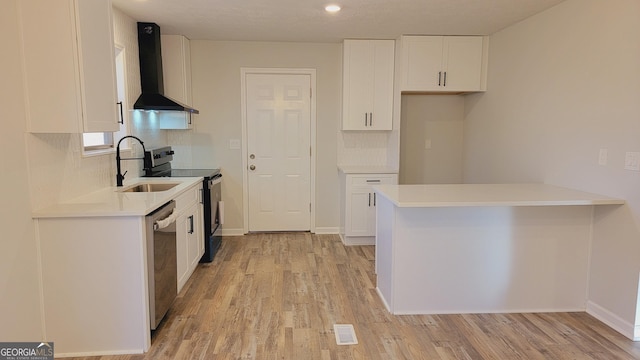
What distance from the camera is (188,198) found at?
346cm

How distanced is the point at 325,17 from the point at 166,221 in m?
2.34

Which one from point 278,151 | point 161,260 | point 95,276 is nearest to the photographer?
point 95,276

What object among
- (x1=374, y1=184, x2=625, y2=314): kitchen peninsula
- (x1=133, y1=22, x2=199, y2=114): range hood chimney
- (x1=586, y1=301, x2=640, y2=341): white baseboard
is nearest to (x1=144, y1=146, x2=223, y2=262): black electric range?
(x1=133, y1=22, x2=199, y2=114): range hood chimney

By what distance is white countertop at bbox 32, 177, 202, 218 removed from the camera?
7.57 feet

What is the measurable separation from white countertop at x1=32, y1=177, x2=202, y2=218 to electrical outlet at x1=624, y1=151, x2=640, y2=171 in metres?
3.02

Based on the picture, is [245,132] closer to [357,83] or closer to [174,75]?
[174,75]

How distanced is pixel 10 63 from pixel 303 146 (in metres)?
3.27

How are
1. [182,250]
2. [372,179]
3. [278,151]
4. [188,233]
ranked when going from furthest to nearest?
[278,151], [372,179], [188,233], [182,250]

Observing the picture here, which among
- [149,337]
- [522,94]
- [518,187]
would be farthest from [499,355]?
[522,94]

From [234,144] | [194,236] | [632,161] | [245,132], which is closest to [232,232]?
[234,144]

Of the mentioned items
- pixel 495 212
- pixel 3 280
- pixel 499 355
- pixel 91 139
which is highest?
pixel 91 139

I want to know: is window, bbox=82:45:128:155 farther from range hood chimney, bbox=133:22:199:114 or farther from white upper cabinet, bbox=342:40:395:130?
white upper cabinet, bbox=342:40:395:130

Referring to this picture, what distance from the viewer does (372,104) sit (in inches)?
188

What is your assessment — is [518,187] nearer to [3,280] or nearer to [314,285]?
[314,285]
